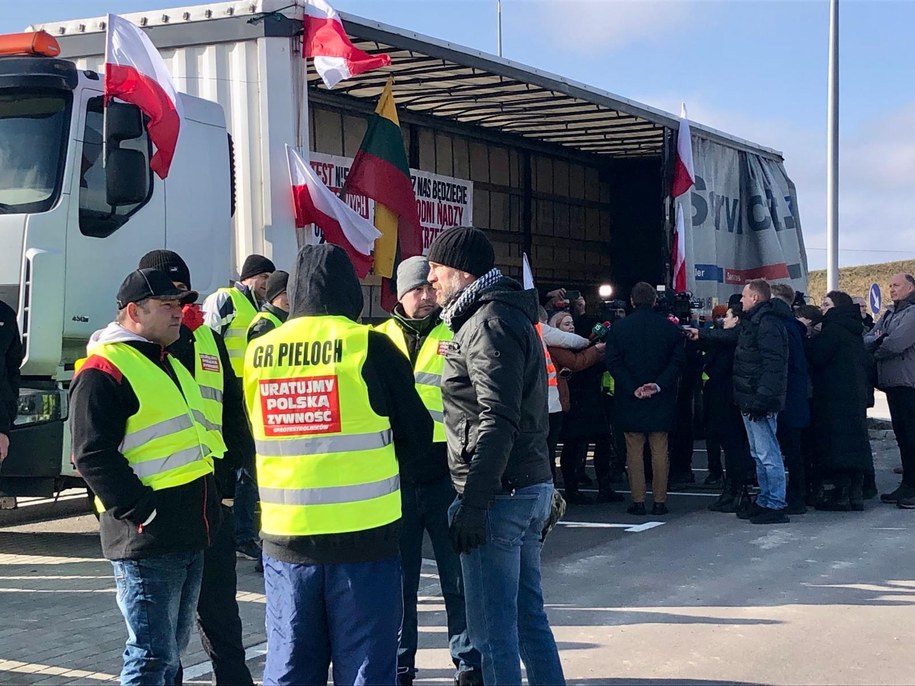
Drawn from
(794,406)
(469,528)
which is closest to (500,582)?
(469,528)

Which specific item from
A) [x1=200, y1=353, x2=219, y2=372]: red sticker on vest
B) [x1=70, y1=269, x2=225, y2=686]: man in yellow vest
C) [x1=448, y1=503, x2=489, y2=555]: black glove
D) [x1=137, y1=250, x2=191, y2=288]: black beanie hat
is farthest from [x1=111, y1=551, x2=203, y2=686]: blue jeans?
[x1=137, y1=250, x2=191, y2=288]: black beanie hat

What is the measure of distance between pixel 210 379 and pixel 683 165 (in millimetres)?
8612

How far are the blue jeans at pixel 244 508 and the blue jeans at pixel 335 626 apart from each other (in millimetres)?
3781

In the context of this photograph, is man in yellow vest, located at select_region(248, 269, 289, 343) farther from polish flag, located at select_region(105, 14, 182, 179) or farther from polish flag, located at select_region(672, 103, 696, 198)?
polish flag, located at select_region(672, 103, 696, 198)

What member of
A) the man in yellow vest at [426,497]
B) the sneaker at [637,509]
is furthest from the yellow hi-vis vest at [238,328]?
the sneaker at [637,509]

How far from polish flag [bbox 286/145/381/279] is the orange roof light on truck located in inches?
65.3

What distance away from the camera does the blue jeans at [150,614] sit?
3.79m

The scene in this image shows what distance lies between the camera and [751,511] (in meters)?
9.09

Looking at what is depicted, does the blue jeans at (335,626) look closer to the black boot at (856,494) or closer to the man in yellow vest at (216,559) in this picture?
the man in yellow vest at (216,559)

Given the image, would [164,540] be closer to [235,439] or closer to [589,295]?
[235,439]

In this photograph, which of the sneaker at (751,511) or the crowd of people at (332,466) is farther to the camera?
the sneaker at (751,511)

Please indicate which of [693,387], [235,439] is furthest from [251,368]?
[693,387]

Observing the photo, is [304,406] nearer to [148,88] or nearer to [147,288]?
[147,288]

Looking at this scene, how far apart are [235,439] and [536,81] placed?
638 cm
